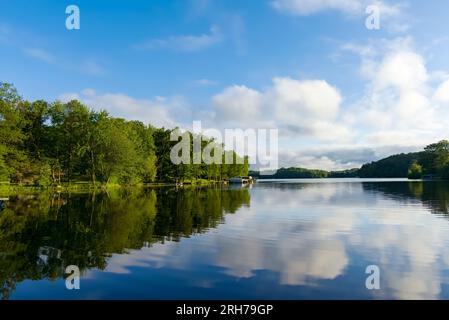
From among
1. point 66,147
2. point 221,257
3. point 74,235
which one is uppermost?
point 66,147

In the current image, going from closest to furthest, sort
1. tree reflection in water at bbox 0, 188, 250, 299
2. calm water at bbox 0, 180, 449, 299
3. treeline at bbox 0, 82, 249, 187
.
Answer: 1. calm water at bbox 0, 180, 449, 299
2. tree reflection in water at bbox 0, 188, 250, 299
3. treeline at bbox 0, 82, 249, 187

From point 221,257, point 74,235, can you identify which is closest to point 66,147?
point 74,235

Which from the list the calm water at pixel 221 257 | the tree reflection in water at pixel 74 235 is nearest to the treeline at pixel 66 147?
the tree reflection in water at pixel 74 235

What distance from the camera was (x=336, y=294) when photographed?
1496cm

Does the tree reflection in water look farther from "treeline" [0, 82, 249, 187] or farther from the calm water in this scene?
"treeline" [0, 82, 249, 187]

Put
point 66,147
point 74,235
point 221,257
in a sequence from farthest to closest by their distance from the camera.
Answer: point 66,147 → point 74,235 → point 221,257

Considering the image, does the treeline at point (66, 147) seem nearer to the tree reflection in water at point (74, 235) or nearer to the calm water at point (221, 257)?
the tree reflection in water at point (74, 235)

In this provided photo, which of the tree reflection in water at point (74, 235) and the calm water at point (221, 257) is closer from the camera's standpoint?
the calm water at point (221, 257)

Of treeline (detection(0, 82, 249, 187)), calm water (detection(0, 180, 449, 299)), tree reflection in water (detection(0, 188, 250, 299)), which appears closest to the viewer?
calm water (detection(0, 180, 449, 299))

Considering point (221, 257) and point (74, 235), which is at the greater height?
point (74, 235)

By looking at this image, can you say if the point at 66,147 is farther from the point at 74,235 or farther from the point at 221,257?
the point at 221,257

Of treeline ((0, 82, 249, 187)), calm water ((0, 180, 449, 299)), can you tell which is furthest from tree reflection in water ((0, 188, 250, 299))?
treeline ((0, 82, 249, 187))

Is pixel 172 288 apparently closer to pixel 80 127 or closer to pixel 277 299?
pixel 277 299

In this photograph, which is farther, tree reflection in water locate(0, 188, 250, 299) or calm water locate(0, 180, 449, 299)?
tree reflection in water locate(0, 188, 250, 299)
